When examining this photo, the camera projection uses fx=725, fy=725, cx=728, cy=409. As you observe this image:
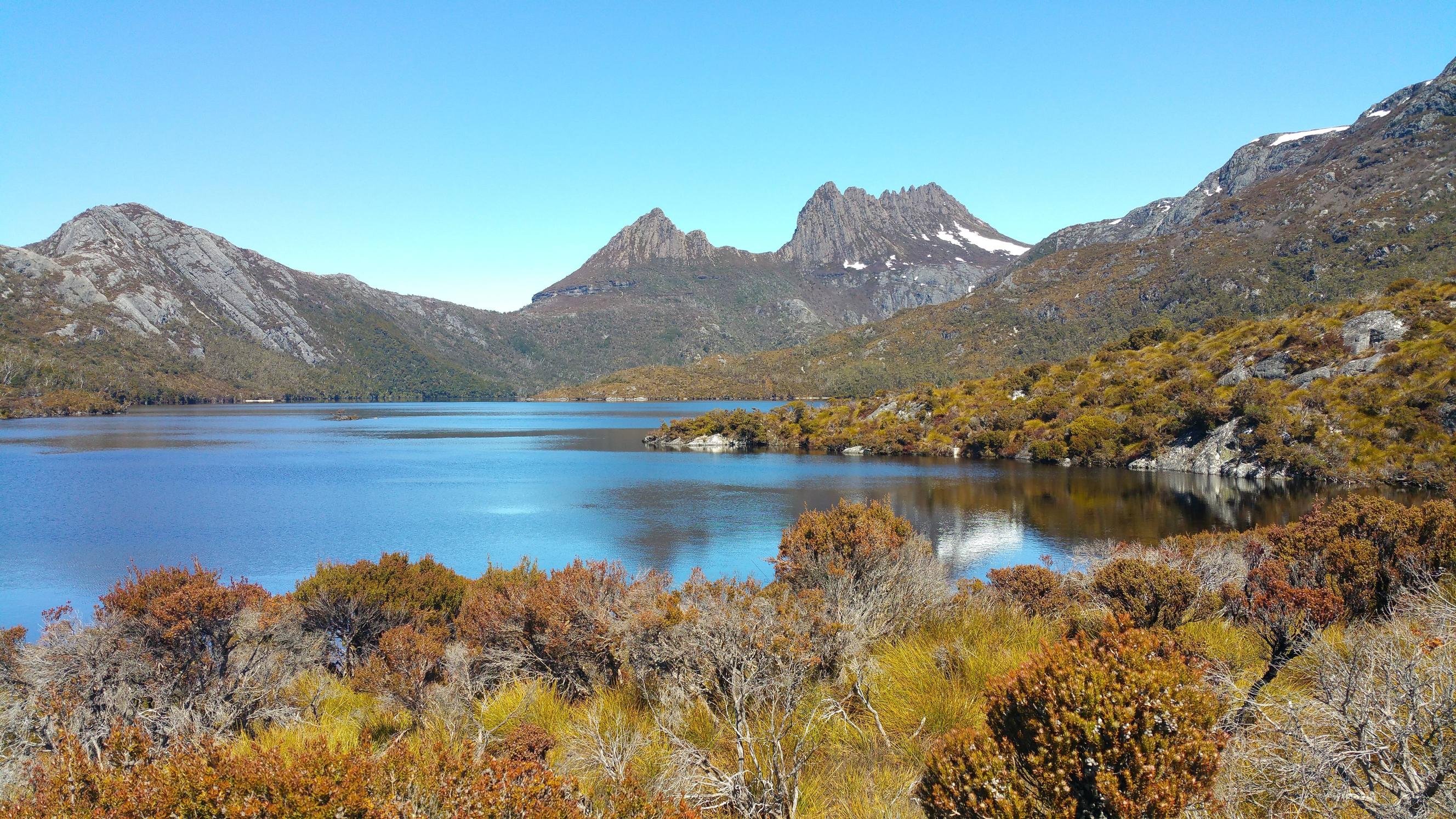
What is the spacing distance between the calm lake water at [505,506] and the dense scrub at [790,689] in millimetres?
9670

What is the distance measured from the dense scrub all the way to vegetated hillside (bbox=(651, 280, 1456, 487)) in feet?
105

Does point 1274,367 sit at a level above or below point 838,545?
above

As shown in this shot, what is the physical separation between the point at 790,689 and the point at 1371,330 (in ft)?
182

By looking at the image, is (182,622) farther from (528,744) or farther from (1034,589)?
(1034,589)

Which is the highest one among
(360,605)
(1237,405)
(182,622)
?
(1237,405)

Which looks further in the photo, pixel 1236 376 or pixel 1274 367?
pixel 1236 376

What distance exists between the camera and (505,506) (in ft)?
124

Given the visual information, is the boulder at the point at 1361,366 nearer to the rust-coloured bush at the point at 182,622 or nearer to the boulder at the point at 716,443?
the boulder at the point at 716,443

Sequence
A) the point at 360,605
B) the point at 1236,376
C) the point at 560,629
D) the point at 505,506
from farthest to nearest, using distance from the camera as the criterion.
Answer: the point at 1236,376
the point at 505,506
the point at 360,605
the point at 560,629

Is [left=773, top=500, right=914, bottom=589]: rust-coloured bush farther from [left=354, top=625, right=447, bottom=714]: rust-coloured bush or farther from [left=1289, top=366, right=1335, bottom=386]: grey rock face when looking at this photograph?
[left=1289, top=366, right=1335, bottom=386]: grey rock face

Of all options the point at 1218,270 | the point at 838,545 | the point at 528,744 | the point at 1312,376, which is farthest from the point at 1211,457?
the point at 1218,270

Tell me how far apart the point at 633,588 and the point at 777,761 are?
15.3ft

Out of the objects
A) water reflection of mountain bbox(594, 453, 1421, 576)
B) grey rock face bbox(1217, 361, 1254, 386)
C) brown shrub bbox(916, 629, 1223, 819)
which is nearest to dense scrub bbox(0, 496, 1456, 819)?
brown shrub bbox(916, 629, 1223, 819)

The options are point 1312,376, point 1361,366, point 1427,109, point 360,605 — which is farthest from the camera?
point 1427,109
